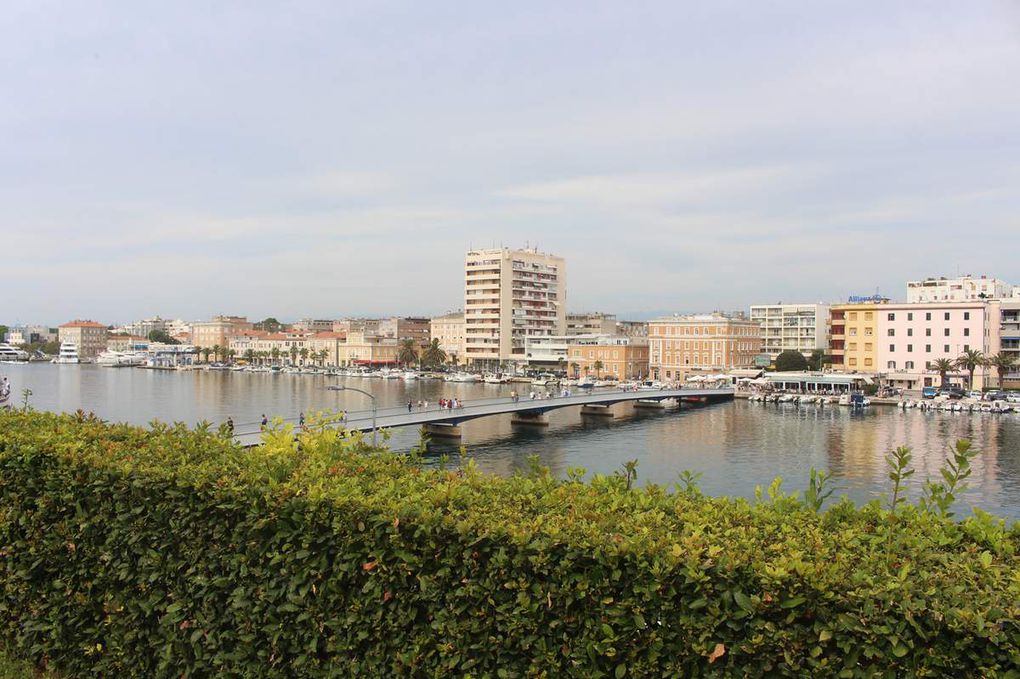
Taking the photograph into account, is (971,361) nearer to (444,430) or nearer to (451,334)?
(444,430)

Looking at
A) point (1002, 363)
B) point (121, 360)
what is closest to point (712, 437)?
point (1002, 363)

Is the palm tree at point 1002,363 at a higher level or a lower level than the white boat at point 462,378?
higher

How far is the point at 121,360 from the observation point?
133 m

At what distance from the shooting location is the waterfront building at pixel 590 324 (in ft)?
393

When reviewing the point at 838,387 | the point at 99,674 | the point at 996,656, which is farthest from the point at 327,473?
the point at 838,387

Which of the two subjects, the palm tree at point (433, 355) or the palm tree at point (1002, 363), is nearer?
the palm tree at point (1002, 363)

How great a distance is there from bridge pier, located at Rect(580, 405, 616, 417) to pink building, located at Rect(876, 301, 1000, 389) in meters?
31.4

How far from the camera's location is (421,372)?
→ 103812mm

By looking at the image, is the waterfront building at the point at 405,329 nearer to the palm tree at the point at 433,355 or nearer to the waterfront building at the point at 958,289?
the palm tree at the point at 433,355

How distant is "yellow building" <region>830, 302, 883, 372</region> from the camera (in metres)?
71.2

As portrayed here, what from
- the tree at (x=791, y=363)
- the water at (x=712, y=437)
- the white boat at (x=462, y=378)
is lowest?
the water at (x=712, y=437)

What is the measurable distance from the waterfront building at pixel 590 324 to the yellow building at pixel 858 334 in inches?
1878

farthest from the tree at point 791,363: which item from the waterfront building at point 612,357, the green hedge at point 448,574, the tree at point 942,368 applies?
the green hedge at point 448,574

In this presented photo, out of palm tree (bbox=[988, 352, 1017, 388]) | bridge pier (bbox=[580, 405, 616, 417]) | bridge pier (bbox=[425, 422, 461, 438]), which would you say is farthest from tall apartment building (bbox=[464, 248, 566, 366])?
bridge pier (bbox=[425, 422, 461, 438])
